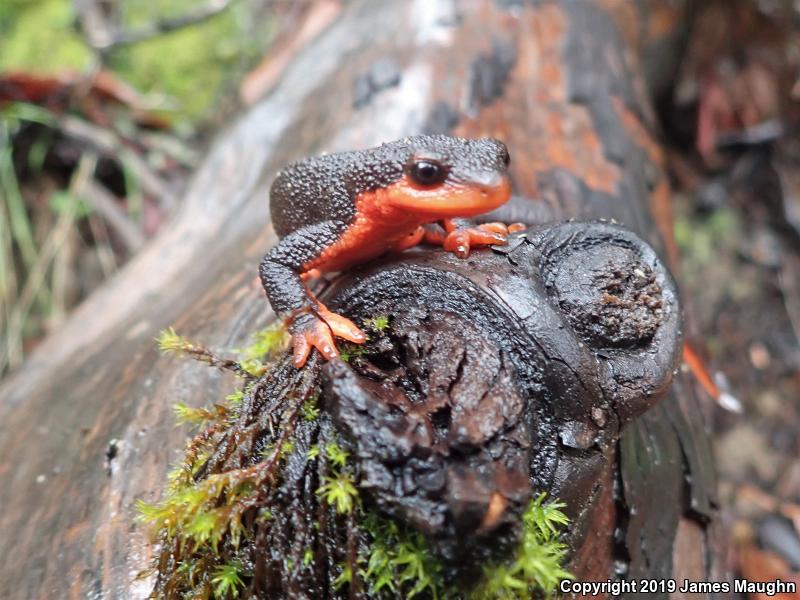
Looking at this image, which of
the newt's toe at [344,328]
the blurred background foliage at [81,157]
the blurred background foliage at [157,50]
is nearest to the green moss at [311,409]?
the newt's toe at [344,328]

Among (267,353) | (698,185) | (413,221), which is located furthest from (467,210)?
(698,185)

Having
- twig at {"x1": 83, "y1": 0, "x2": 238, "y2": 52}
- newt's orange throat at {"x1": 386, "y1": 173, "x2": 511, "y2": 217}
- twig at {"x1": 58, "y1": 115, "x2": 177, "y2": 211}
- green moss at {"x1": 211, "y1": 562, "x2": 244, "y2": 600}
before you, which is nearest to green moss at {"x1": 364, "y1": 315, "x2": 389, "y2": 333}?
newt's orange throat at {"x1": 386, "y1": 173, "x2": 511, "y2": 217}

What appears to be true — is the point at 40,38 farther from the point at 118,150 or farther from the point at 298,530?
the point at 298,530

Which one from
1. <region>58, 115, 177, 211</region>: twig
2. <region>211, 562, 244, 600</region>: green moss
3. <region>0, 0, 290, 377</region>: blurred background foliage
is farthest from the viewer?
<region>58, 115, 177, 211</region>: twig

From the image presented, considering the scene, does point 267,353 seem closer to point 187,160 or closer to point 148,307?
point 148,307

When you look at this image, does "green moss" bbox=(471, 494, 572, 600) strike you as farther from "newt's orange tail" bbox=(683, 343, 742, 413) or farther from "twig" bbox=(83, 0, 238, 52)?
A: "twig" bbox=(83, 0, 238, 52)

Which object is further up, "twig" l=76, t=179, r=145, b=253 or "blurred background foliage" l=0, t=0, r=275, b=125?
"blurred background foliage" l=0, t=0, r=275, b=125

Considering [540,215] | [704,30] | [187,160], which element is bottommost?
[704,30]
